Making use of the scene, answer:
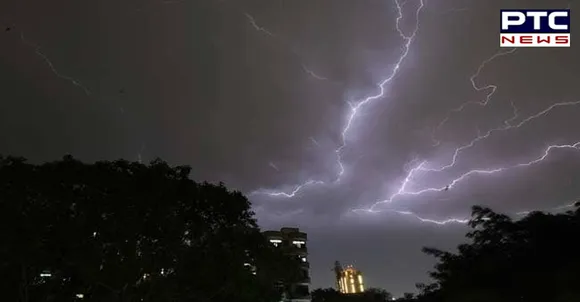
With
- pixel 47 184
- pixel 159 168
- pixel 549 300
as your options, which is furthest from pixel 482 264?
pixel 47 184

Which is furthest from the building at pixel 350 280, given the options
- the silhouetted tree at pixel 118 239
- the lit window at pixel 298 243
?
the silhouetted tree at pixel 118 239

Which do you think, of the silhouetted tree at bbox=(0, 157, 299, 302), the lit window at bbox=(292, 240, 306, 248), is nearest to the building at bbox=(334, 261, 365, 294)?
the lit window at bbox=(292, 240, 306, 248)

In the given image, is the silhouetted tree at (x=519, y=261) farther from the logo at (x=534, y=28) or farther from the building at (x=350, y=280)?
the building at (x=350, y=280)

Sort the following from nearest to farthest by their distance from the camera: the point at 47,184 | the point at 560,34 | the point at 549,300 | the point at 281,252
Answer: the point at 549,300, the point at 560,34, the point at 47,184, the point at 281,252

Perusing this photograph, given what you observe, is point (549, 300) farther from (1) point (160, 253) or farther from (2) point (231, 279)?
(1) point (160, 253)

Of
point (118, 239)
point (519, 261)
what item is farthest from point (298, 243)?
point (519, 261)

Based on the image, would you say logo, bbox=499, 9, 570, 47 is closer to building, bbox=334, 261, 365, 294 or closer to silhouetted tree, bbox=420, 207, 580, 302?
silhouetted tree, bbox=420, 207, 580, 302

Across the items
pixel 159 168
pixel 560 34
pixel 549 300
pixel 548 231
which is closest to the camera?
pixel 549 300
